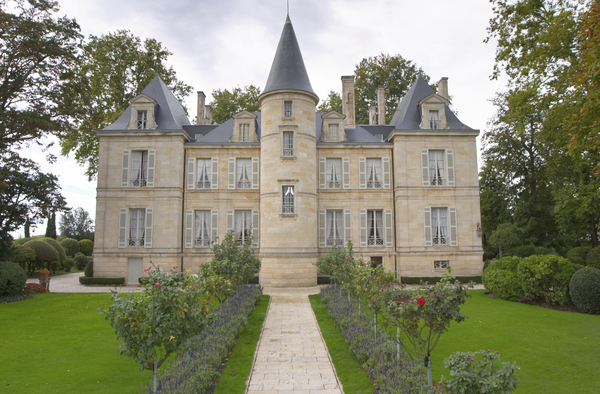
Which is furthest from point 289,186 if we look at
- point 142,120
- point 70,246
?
point 70,246

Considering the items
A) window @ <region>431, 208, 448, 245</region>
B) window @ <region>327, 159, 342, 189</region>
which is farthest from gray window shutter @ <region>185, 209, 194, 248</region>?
window @ <region>431, 208, 448, 245</region>

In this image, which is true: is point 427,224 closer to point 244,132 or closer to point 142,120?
point 244,132

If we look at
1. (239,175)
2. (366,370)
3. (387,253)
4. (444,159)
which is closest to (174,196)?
(239,175)

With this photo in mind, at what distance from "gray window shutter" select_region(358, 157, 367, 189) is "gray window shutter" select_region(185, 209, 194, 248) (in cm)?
965

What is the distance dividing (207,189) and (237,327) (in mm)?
13307

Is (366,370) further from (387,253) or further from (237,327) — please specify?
(387,253)

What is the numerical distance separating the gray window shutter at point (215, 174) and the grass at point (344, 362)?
481 inches

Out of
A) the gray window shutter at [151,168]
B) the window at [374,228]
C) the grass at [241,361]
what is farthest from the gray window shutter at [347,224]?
the gray window shutter at [151,168]

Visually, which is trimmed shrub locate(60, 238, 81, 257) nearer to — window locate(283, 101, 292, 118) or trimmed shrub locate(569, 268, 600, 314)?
window locate(283, 101, 292, 118)

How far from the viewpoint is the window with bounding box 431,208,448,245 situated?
71.7 feet

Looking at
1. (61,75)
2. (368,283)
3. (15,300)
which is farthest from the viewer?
(61,75)

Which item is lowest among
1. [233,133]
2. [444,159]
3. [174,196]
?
[174,196]

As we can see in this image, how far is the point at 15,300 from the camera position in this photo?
16906mm

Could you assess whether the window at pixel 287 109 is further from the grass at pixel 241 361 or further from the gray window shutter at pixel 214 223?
the grass at pixel 241 361
